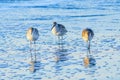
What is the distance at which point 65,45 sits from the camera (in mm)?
21125

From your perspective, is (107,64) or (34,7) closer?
(107,64)

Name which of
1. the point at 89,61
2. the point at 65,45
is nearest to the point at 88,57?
the point at 89,61

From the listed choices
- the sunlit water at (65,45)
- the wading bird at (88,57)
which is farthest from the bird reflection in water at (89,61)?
the sunlit water at (65,45)

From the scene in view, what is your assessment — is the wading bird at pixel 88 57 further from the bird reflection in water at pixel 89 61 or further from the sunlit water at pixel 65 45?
the sunlit water at pixel 65 45

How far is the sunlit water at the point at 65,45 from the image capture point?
51.6 ft

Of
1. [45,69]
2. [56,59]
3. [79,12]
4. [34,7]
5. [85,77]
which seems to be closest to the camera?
[85,77]

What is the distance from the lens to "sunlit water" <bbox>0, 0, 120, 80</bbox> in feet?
51.6

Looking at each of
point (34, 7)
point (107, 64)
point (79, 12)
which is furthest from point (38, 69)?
point (34, 7)

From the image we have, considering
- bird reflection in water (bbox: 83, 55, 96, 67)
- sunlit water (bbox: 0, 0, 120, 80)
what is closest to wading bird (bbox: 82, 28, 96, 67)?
bird reflection in water (bbox: 83, 55, 96, 67)

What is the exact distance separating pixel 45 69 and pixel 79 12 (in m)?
20.1

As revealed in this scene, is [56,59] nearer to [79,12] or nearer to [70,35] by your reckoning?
[70,35]

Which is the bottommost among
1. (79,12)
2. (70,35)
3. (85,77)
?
(85,77)

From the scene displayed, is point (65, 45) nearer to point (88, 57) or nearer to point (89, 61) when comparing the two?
point (88, 57)

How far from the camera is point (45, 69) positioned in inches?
646
